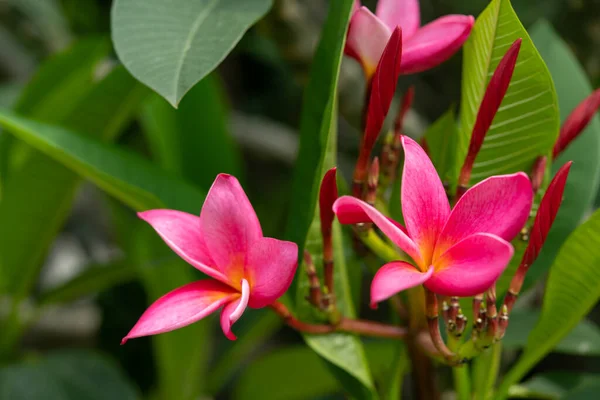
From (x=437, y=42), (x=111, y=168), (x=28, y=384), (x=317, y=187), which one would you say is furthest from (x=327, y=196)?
(x=28, y=384)

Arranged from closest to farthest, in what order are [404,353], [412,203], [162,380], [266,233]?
[412,203] → [404,353] → [162,380] → [266,233]

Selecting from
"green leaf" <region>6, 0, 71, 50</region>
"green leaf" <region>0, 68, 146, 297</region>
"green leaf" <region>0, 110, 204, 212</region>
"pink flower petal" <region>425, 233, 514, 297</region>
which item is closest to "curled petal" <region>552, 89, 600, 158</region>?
"pink flower petal" <region>425, 233, 514, 297</region>

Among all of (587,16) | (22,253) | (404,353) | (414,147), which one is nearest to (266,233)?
(22,253)

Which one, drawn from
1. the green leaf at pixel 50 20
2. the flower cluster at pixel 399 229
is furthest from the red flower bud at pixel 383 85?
the green leaf at pixel 50 20

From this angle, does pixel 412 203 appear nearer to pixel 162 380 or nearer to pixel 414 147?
pixel 414 147

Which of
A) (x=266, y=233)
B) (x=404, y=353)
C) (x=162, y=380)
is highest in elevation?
(x=404, y=353)

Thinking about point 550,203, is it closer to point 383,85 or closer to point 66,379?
point 383,85

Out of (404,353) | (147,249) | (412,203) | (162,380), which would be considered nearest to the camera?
(412,203)
